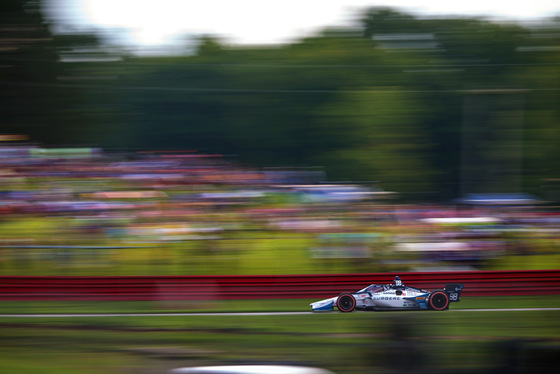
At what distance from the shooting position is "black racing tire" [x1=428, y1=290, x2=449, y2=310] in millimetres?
6633

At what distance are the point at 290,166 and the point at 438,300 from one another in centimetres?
1743

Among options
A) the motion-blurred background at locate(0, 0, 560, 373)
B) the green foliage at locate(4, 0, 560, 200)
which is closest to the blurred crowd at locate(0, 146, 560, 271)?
the motion-blurred background at locate(0, 0, 560, 373)

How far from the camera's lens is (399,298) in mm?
6645

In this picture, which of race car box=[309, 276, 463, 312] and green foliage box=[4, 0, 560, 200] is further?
green foliage box=[4, 0, 560, 200]

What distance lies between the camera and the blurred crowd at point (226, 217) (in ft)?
31.2

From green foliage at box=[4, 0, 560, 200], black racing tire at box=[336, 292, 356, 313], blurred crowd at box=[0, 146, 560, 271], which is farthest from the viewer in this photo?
green foliage at box=[4, 0, 560, 200]

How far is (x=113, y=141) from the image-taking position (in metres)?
23.6

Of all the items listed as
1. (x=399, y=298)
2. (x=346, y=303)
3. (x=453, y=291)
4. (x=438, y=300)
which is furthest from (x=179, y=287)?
(x=453, y=291)

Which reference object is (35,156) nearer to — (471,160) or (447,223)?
(447,223)

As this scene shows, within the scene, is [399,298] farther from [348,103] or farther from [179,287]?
[348,103]

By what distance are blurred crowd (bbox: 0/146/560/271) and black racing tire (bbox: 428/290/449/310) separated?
2161 millimetres

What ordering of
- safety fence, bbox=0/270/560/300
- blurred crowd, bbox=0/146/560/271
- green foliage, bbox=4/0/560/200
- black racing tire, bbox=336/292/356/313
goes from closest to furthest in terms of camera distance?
1. black racing tire, bbox=336/292/356/313
2. safety fence, bbox=0/270/560/300
3. blurred crowd, bbox=0/146/560/271
4. green foliage, bbox=4/0/560/200

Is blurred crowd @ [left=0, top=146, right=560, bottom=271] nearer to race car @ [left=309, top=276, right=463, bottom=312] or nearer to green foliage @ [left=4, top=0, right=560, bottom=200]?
race car @ [left=309, top=276, right=463, bottom=312]

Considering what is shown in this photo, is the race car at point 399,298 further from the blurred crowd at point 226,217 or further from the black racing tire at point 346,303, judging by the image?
the blurred crowd at point 226,217
